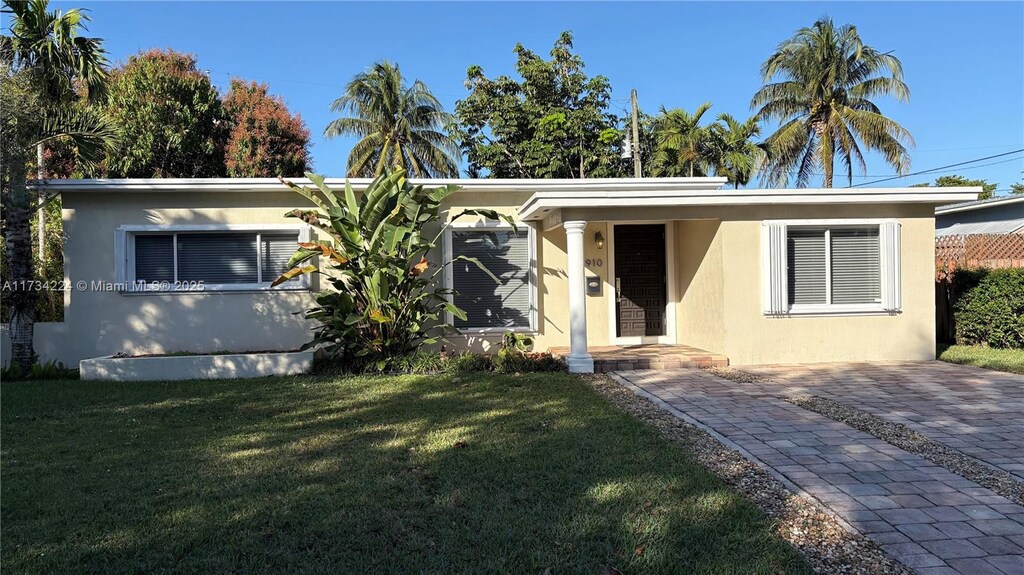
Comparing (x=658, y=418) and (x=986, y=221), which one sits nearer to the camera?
(x=658, y=418)

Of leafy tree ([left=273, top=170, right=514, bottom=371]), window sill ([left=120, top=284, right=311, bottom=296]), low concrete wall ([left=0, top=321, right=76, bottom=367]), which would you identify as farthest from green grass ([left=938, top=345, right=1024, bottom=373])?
low concrete wall ([left=0, top=321, right=76, bottom=367])

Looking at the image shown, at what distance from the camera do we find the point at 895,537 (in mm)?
3637

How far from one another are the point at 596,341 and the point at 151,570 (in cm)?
890

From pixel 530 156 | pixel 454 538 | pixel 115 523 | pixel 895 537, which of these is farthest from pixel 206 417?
pixel 530 156

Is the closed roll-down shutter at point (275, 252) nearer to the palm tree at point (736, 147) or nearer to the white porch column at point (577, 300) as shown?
the white porch column at point (577, 300)

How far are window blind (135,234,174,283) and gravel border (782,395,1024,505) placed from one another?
31.0ft

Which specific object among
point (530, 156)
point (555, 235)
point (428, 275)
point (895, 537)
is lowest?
point (895, 537)

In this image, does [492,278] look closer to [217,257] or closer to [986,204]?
[217,257]

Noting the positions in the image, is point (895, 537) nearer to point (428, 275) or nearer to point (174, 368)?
point (428, 275)

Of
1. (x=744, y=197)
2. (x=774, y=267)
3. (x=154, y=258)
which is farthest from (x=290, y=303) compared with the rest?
(x=774, y=267)

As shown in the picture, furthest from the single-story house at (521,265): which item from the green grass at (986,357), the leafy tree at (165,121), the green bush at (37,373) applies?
the leafy tree at (165,121)

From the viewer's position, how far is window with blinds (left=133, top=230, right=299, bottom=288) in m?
10.4

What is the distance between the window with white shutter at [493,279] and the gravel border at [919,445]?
15.7 feet

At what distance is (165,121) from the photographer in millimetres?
21484
